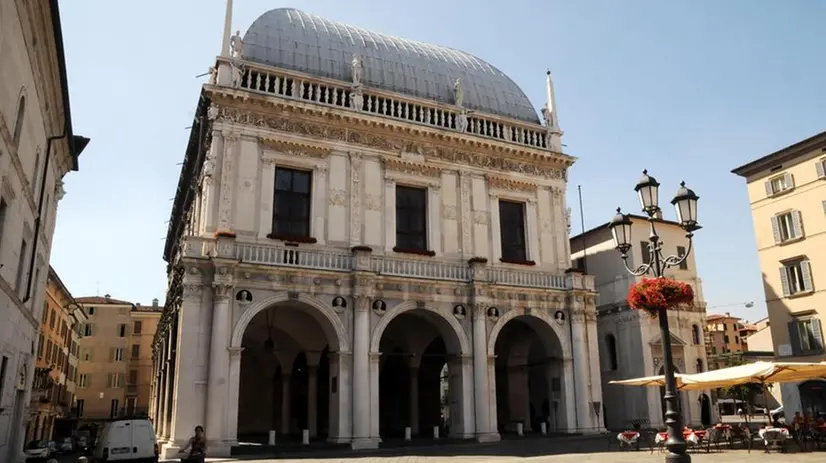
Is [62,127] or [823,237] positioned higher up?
[62,127]

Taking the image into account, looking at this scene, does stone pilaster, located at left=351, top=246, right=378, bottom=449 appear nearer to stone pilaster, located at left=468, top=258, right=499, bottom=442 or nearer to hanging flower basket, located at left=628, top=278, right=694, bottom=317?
stone pilaster, located at left=468, top=258, right=499, bottom=442

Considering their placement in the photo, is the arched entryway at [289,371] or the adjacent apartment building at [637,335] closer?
the arched entryway at [289,371]

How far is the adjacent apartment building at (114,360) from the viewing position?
226 ft

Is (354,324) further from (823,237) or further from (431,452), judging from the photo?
(823,237)

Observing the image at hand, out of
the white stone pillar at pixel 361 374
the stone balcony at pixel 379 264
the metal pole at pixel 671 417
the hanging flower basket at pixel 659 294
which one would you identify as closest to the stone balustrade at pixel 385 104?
the stone balcony at pixel 379 264

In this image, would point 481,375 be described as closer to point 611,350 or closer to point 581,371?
point 581,371

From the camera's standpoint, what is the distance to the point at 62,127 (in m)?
21.9

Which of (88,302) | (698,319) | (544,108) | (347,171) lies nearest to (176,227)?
(347,171)

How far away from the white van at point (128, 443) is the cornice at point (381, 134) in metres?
11.8

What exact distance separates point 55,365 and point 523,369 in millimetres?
40241

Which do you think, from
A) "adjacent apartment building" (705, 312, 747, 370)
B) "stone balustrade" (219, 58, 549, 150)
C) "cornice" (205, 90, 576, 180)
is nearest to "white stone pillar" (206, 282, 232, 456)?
"cornice" (205, 90, 576, 180)

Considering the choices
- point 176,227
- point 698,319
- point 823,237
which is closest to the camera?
point 823,237

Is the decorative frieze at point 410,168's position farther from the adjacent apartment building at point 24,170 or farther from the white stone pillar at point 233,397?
the adjacent apartment building at point 24,170

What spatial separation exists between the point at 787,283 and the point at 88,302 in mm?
69907
